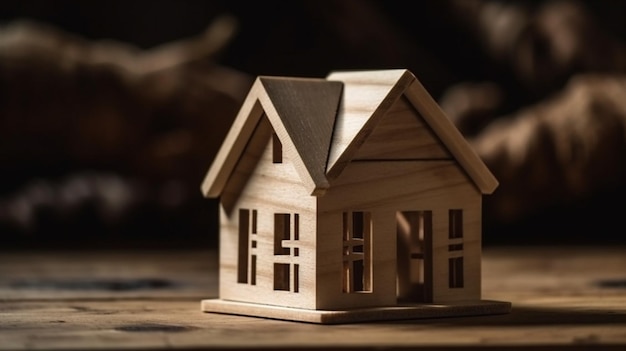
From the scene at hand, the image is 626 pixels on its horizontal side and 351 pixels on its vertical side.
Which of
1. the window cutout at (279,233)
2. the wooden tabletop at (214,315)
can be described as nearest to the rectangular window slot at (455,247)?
the wooden tabletop at (214,315)

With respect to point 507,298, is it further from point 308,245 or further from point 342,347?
point 342,347

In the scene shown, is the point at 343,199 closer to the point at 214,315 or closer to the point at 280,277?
the point at 280,277

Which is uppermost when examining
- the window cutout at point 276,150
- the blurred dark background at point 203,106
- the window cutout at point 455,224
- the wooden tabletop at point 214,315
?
the blurred dark background at point 203,106

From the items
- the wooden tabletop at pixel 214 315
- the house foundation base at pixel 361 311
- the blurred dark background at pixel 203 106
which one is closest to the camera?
the wooden tabletop at pixel 214 315

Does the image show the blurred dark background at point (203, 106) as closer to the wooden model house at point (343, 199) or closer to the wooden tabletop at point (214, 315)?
the wooden tabletop at point (214, 315)

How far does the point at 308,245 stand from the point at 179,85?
248 centimetres

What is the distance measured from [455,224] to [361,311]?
0.88 ft

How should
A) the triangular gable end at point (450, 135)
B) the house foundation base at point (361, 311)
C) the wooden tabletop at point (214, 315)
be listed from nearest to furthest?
the wooden tabletop at point (214, 315) < the house foundation base at point (361, 311) < the triangular gable end at point (450, 135)

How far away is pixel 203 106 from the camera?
4.19m

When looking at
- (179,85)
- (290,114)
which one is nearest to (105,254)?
(179,85)

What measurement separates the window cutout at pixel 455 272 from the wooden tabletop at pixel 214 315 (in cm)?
9

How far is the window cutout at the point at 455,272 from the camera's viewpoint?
1970 mm

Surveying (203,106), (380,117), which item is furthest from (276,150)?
(203,106)

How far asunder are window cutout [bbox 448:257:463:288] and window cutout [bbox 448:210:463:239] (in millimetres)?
37
